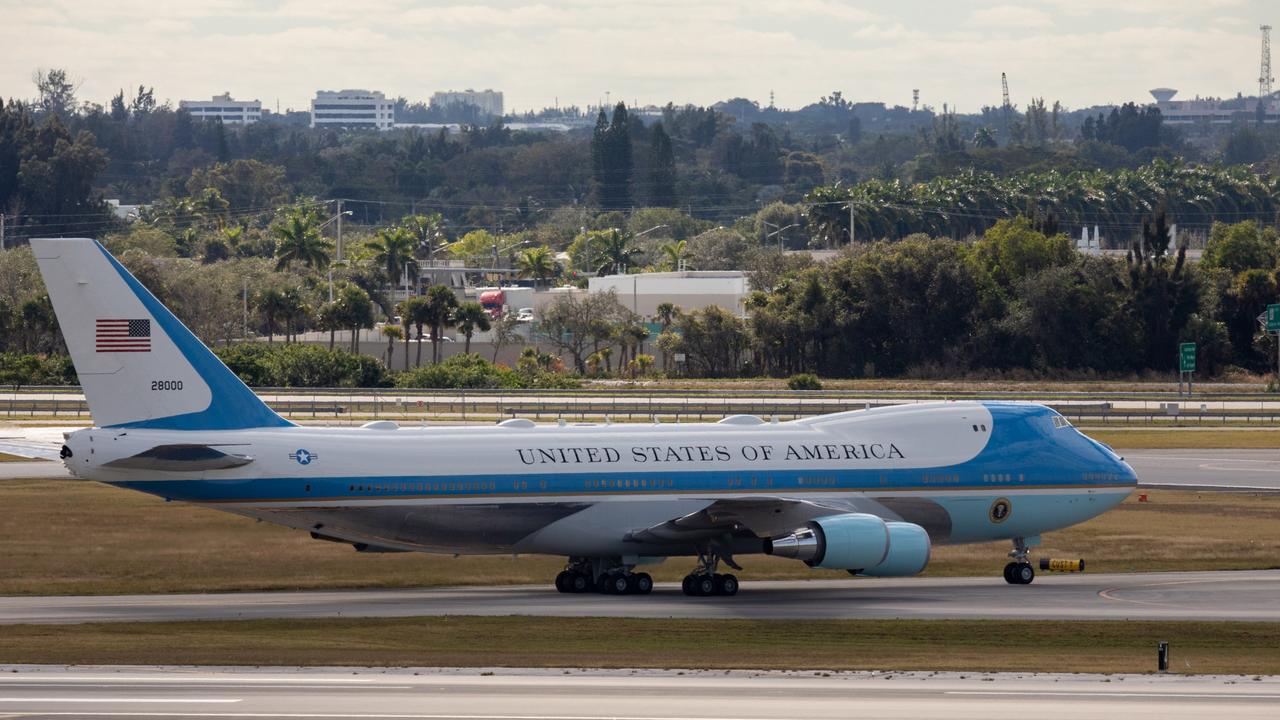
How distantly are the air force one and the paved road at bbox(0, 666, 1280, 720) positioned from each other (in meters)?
8.02

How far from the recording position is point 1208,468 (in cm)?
7212

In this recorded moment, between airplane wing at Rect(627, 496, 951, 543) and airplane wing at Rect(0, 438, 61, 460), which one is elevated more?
airplane wing at Rect(0, 438, 61, 460)

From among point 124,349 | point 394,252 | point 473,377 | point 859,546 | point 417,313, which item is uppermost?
point 394,252

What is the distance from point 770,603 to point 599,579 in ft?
13.9

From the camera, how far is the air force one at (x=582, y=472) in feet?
120

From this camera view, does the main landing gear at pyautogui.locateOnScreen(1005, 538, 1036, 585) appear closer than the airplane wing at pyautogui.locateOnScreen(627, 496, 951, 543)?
No

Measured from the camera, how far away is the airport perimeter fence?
297ft

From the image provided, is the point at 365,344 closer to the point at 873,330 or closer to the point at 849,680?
the point at 873,330

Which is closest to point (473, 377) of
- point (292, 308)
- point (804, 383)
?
point (804, 383)

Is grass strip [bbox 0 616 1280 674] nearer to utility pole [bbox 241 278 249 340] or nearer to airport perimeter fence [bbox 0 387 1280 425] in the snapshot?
airport perimeter fence [bbox 0 387 1280 425]

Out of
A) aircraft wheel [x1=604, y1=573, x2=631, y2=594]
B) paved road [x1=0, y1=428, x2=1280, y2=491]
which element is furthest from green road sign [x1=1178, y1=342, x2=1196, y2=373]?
aircraft wheel [x1=604, y1=573, x2=631, y2=594]

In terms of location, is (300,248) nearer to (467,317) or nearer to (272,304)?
(272,304)

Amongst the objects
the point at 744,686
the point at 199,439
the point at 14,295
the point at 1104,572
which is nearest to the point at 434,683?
the point at 744,686

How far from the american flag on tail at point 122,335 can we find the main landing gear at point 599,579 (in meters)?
11.3
